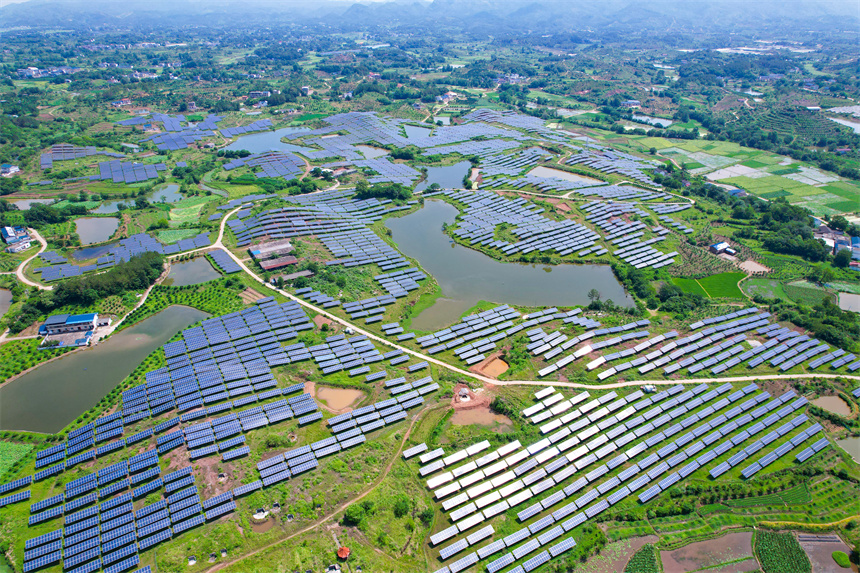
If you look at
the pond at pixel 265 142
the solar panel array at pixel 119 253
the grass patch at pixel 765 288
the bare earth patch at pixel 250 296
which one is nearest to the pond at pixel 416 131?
the pond at pixel 265 142

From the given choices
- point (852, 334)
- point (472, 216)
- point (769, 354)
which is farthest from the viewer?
point (472, 216)

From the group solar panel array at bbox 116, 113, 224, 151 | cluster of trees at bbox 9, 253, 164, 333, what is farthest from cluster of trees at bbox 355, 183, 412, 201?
solar panel array at bbox 116, 113, 224, 151

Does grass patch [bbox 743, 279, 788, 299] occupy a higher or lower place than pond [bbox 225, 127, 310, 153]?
lower

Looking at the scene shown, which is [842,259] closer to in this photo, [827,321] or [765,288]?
[765,288]

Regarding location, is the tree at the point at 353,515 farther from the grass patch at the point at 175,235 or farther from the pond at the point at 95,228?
the pond at the point at 95,228

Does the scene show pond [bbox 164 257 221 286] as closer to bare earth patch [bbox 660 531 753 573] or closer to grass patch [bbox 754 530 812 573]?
bare earth patch [bbox 660 531 753 573]

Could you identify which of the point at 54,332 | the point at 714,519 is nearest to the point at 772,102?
the point at 714,519

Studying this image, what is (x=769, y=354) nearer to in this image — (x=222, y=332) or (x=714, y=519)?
(x=714, y=519)
